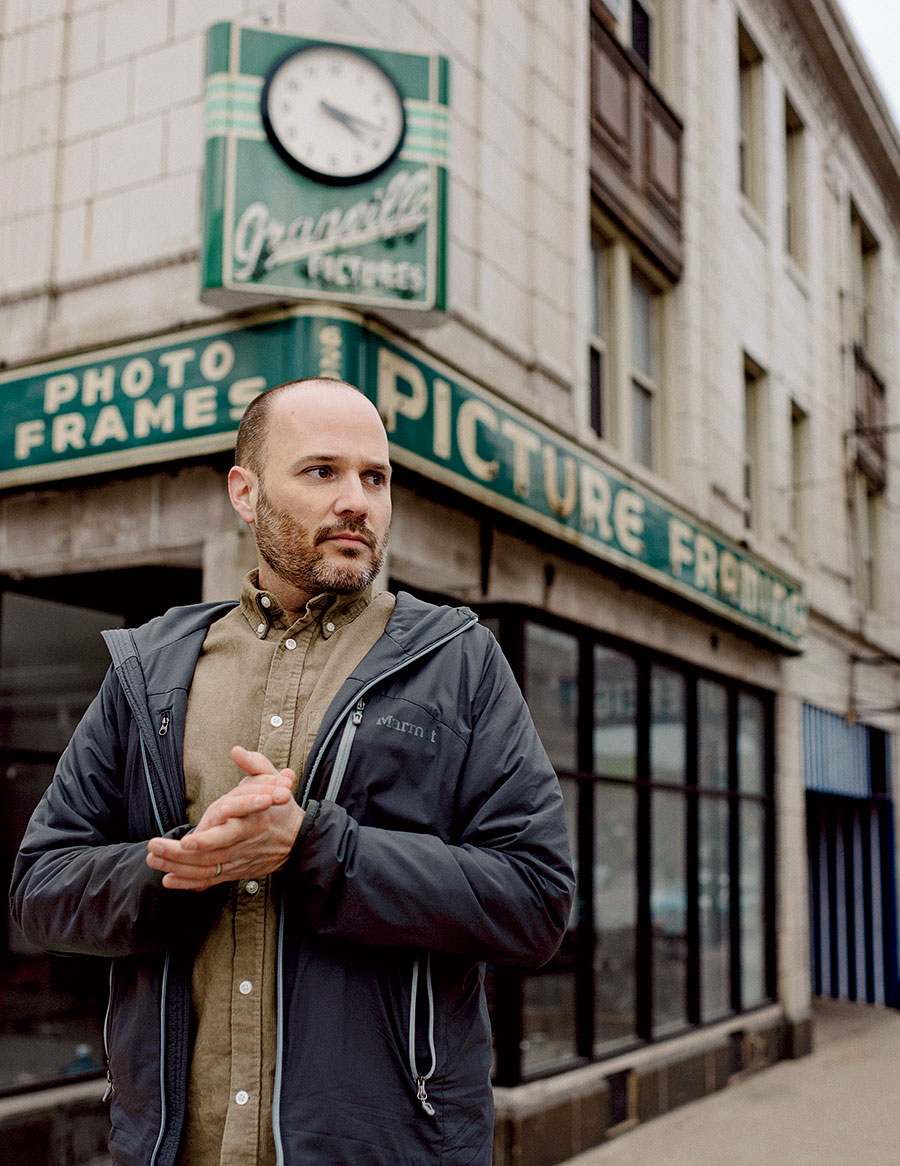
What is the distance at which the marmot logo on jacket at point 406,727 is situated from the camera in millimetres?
2027

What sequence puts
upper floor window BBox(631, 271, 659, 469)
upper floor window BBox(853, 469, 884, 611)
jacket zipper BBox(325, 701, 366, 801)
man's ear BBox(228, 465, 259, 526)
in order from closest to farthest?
jacket zipper BBox(325, 701, 366, 801), man's ear BBox(228, 465, 259, 526), upper floor window BBox(631, 271, 659, 469), upper floor window BBox(853, 469, 884, 611)

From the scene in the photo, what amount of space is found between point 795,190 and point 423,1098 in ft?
48.4

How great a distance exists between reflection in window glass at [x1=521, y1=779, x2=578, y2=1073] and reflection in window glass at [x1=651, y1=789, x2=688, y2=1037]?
4.84 feet

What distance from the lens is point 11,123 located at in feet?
24.5

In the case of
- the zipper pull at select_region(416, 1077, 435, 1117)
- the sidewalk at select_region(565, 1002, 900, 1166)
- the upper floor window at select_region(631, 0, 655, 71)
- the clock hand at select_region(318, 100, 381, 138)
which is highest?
the upper floor window at select_region(631, 0, 655, 71)

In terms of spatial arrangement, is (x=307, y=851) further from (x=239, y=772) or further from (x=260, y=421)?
(x=260, y=421)

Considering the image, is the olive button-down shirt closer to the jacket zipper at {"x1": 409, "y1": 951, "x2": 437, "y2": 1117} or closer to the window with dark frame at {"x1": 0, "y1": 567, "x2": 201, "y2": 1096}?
the jacket zipper at {"x1": 409, "y1": 951, "x2": 437, "y2": 1117}

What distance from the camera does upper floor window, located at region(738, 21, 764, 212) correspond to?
13297 mm

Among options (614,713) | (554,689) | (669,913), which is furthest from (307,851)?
(669,913)

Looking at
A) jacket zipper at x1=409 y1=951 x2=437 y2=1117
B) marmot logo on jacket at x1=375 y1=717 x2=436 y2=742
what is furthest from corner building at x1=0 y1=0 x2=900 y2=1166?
jacket zipper at x1=409 y1=951 x2=437 y2=1117

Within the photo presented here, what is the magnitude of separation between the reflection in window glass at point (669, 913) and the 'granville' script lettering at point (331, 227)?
5.74 meters

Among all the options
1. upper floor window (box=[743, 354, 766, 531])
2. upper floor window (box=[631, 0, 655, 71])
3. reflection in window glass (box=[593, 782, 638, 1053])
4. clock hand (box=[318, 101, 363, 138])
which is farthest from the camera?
upper floor window (box=[743, 354, 766, 531])

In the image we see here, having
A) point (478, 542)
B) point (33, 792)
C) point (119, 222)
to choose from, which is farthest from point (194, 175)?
point (33, 792)

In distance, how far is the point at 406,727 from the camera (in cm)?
203
